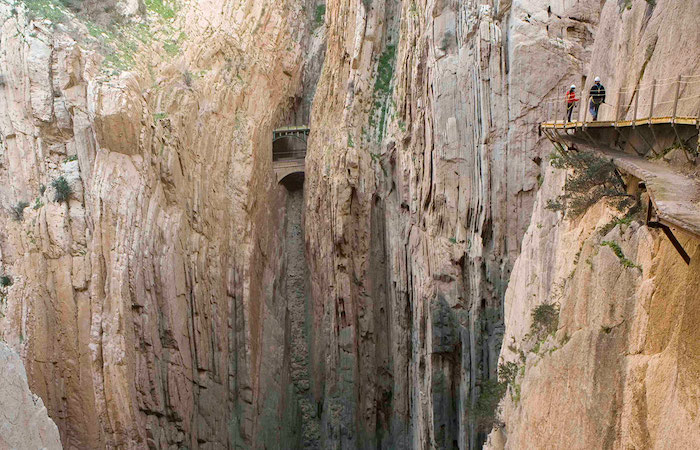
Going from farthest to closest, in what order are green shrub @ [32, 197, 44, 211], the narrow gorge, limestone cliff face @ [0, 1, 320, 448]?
green shrub @ [32, 197, 44, 211] → limestone cliff face @ [0, 1, 320, 448] → the narrow gorge

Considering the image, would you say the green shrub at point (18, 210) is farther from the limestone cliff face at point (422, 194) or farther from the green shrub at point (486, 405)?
the green shrub at point (486, 405)

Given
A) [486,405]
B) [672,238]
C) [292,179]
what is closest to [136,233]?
[292,179]

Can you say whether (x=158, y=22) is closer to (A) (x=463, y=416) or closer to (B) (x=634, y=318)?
(A) (x=463, y=416)

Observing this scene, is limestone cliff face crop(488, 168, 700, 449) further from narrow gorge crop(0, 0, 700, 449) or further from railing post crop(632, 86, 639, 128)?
railing post crop(632, 86, 639, 128)

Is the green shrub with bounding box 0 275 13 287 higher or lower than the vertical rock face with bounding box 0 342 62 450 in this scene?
higher

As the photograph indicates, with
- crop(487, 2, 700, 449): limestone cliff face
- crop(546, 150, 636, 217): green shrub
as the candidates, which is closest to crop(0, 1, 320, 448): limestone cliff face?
crop(487, 2, 700, 449): limestone cliff face

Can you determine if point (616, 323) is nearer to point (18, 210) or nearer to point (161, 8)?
point (18, 210)

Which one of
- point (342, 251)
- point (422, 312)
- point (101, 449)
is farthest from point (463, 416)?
point (101, 449)
